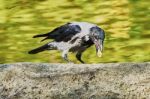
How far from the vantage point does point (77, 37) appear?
655 centimetres

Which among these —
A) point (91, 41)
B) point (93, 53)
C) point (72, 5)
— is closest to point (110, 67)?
point (91, 41)

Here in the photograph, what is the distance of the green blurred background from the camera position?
9.23 m

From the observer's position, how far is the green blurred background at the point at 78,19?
9234 millimetres

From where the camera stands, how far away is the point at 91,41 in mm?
→ 6480

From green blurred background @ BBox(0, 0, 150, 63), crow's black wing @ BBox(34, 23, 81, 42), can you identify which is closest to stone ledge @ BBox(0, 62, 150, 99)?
crow's black wing @ BBox(34, 23, 81, 42)

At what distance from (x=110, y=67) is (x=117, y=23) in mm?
4667

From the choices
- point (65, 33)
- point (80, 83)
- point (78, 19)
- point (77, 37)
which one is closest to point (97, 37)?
point (77, 37)

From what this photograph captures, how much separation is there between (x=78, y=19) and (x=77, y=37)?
159 inches

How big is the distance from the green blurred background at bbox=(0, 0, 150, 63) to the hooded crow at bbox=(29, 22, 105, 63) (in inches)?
89.5

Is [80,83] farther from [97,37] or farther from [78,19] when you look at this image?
[78,19]

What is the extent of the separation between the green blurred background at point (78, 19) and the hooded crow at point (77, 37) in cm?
227

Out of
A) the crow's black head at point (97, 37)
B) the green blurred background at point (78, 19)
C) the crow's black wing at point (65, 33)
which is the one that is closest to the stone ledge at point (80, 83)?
the crow's black head at point (97, 37)

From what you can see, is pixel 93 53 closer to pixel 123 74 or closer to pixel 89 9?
pixel 89 9

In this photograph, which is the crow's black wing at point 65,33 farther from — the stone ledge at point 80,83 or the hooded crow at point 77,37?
the stone ledge at point 80,83
